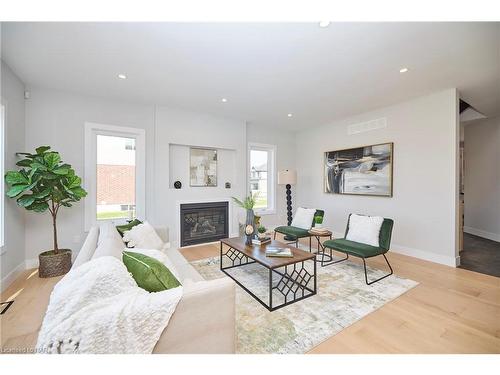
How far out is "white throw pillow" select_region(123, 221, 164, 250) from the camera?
2.43m

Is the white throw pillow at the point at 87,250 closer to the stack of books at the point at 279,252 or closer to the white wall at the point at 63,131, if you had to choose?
the white wall at the point at 63,131

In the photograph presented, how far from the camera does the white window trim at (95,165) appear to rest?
11.2 feet

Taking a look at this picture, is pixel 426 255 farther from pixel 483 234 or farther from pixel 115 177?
pixel 115 177

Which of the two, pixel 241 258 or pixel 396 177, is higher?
pixel 396 177

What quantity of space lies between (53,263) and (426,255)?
554 cm

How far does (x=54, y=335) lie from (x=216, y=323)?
75cm

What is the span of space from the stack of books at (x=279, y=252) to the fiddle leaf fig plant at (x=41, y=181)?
263 cm

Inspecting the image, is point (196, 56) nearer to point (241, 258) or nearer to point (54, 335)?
point (54, 335)

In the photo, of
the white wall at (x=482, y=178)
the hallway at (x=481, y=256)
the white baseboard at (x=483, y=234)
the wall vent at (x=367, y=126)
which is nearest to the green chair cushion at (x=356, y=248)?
the hallway at (x=481, y=256)

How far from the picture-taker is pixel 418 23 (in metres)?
1.86

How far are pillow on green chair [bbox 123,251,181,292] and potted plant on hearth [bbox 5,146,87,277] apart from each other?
2162 mm

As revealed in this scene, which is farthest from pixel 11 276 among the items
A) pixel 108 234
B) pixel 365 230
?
pixel 365 230
